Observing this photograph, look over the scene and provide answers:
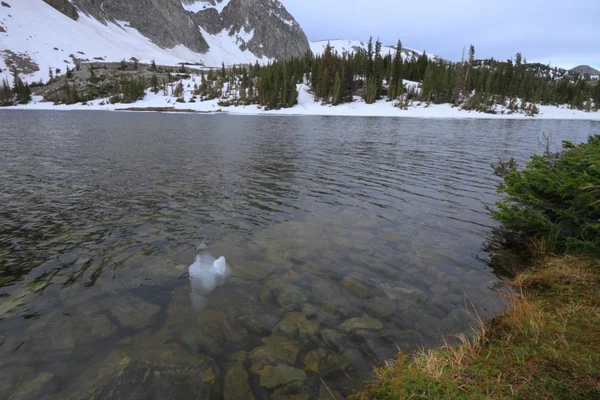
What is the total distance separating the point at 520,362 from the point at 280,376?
282 cm

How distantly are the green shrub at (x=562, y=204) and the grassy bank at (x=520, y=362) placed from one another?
1458 millimetres

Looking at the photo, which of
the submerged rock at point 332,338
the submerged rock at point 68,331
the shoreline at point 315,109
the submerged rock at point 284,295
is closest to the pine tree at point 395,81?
the shoreline at point 315,109

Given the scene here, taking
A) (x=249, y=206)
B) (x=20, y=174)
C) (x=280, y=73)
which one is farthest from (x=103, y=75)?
(x=249, y=206)

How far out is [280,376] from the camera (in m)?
4.09

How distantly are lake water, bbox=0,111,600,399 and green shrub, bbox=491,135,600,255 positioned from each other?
1301 mm

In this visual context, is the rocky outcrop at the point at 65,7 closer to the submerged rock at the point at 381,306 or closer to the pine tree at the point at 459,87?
the pine tree at the point at 459,87

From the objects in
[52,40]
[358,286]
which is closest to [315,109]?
[358,286]

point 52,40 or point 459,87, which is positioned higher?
point 52,40

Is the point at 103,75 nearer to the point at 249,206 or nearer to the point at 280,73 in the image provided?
the point at 280,73

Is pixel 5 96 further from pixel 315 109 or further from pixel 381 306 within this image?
pixel 381 306

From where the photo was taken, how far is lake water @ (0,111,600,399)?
13.6 ft

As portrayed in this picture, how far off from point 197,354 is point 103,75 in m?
151

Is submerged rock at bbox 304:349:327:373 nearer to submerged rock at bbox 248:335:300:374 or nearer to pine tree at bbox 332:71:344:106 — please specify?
submerged rock at bbox 248:335:300:374

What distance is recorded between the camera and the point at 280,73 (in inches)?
4198
